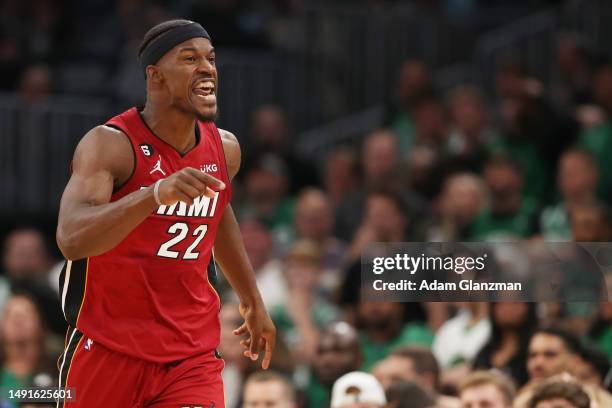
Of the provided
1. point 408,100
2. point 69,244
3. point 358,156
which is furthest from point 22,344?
point 408,100

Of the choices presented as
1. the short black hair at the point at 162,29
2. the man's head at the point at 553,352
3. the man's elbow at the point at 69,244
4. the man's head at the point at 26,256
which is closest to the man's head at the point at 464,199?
the man's head at the point at 553,352

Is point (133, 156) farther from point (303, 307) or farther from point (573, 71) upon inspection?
point (573, 71)

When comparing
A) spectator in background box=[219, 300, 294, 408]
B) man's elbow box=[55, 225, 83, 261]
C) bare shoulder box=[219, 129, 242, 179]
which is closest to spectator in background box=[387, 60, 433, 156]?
spectator in background box=[219, 300, 294, 408]

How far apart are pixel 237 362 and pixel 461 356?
1497 mm

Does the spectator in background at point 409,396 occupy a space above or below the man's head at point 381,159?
below

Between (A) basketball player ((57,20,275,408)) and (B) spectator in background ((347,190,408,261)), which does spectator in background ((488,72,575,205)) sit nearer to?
(B) spectator in background ((347,190,408,261))

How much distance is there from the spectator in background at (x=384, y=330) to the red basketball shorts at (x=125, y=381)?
3.51 meters

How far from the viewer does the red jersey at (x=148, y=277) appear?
528 cm

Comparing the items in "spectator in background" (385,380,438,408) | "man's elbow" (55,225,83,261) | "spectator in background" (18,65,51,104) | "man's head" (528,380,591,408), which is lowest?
"man's head" (528,380,591,408)

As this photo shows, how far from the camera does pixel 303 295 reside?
9617mm

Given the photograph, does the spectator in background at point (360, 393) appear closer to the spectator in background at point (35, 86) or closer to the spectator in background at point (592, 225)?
the spectator in background at point (592, 225)

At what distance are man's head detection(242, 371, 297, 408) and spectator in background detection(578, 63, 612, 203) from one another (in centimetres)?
366

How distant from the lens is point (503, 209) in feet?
33.1

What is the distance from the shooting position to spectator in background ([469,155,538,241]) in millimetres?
9992
